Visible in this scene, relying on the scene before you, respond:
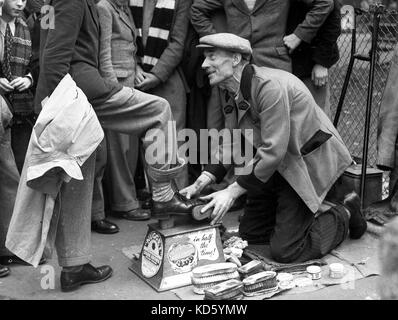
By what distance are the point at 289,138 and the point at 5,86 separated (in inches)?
70.0

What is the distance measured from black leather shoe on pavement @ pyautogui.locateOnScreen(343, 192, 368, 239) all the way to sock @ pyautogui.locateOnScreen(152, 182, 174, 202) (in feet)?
4.21

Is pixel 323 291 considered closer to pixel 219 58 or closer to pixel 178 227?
pixel 178 227

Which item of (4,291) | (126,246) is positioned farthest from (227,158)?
(4,291)

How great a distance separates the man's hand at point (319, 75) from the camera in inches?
203

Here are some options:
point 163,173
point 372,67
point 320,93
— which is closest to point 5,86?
point 163,173

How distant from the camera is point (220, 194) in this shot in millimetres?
4168

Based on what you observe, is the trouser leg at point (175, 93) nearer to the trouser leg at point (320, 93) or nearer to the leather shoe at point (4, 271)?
the trouser leg at point (320, 93)

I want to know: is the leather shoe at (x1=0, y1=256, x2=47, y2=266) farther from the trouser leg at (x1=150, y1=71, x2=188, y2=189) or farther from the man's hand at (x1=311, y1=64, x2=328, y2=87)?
the man's hand at (x1=311, y1=64, x2=328, y2=87)

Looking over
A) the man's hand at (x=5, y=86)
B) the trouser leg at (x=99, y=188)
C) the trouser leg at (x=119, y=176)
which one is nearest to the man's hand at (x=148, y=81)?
the trouser leg at (x=119, y=176)

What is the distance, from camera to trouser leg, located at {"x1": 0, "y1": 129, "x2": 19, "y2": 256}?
431 cm

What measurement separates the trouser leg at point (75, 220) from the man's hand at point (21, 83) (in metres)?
0.81

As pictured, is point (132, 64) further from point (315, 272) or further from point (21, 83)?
point (315, 272)

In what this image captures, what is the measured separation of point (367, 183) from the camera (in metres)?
5.07

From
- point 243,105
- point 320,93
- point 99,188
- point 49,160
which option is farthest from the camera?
point 320,93
